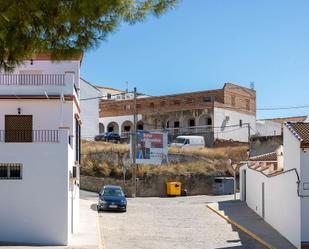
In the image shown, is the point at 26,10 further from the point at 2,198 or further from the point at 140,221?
the point at 140,221

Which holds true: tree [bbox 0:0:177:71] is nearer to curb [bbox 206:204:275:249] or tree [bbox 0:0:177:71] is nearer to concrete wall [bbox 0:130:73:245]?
concrete wall [bbox 0:130:73:245]

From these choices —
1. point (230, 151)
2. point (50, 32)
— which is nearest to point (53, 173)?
point (50, 32)

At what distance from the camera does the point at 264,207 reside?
31203 mm

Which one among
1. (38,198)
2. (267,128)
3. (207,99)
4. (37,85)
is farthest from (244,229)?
(267,128)

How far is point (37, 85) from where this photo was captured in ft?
Answer: 89.1

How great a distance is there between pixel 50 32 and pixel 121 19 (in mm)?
1572

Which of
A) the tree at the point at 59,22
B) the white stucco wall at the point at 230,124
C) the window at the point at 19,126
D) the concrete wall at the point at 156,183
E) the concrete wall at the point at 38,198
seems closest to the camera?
the tree at the point at 59,22

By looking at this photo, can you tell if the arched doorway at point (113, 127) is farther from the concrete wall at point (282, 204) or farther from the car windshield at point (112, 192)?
the concrete wall at point (282, 204)

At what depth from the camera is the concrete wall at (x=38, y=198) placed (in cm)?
2338

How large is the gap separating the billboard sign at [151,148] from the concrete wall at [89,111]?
14591 millimetres

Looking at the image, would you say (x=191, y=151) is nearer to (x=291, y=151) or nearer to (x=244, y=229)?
(x=244, y=229)

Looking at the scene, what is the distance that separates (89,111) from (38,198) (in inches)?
1718

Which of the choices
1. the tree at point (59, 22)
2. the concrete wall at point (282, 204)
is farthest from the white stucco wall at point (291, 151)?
the tree at point (59, 22)

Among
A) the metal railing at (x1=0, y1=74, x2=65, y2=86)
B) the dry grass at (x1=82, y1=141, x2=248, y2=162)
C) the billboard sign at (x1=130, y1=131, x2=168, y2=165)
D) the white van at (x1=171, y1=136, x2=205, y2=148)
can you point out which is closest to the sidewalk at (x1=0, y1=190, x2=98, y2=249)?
the metal railing at (x1=0, y1=74, x2=65, y2=86)
